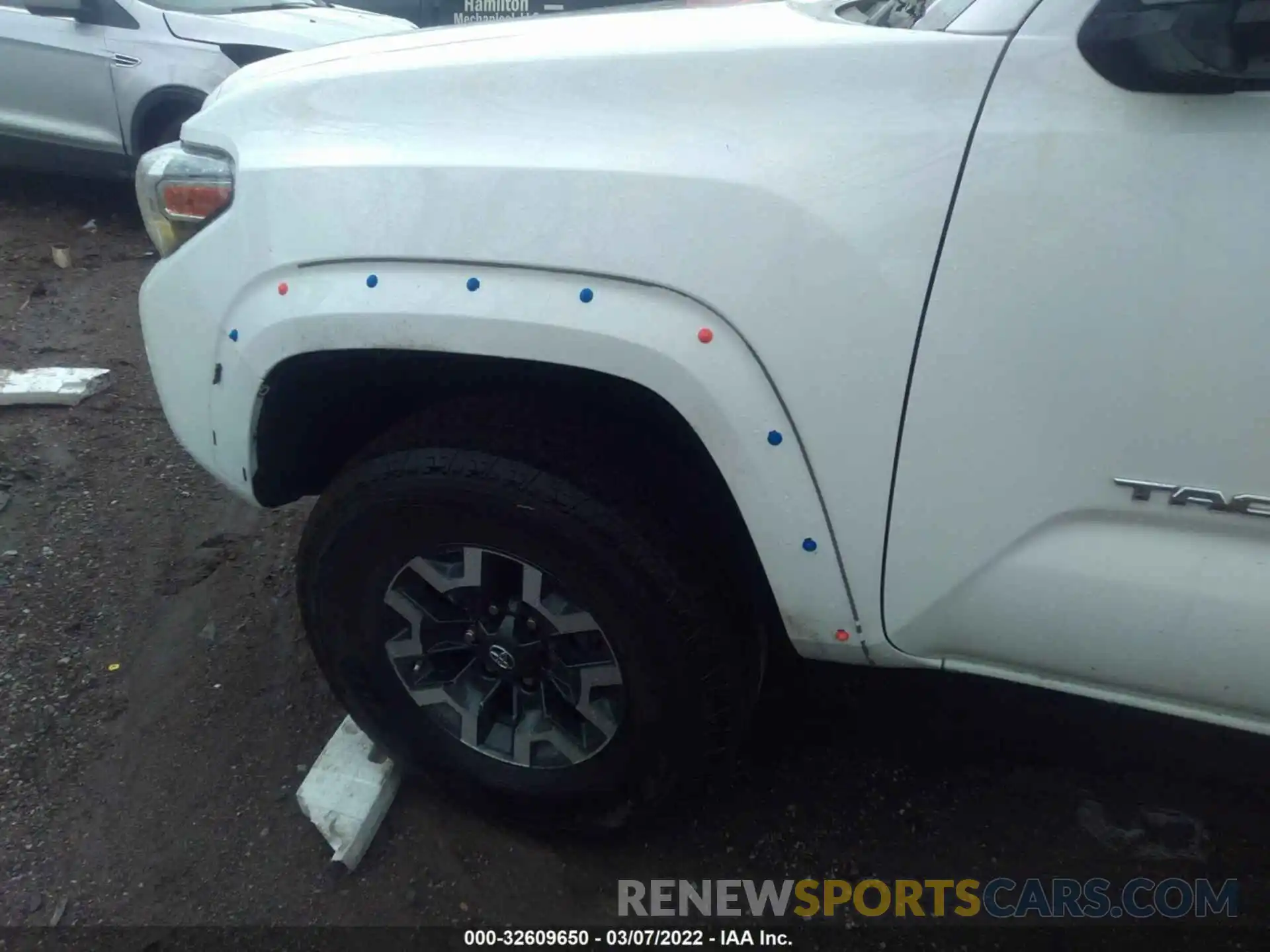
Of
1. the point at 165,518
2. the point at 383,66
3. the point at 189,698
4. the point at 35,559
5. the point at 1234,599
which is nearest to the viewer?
the point at 1234,599

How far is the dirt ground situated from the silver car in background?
3.40m

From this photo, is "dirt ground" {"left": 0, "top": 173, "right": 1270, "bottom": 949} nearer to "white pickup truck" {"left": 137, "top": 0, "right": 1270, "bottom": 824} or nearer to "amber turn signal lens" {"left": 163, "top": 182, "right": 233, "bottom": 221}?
"white pickup truck" {"left": 137, "top": 0, "right": 1270, "bottom": 824}

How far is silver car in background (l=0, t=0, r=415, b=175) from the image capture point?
5.13 m

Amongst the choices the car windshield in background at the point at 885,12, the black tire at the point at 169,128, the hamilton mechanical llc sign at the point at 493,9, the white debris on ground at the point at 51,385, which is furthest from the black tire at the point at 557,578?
the hamilton mechanical llc sign at the point at 493,9

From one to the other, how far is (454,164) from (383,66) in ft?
0.98

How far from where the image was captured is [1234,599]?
1.33m

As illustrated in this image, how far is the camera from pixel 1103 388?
4.25 ft

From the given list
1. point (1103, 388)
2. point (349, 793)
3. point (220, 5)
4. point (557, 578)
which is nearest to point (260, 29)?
point (220, 5)

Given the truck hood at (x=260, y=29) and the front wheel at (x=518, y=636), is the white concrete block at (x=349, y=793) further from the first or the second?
the truck hood at (x=260, y=29)

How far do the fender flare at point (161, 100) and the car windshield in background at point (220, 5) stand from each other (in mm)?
462

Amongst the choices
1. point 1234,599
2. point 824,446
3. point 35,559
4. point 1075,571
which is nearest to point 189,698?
point 35,559

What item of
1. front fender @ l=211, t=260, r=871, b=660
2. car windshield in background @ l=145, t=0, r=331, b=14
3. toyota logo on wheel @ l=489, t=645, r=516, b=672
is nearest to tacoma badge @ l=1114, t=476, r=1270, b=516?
front fender @ l=211, t=260, r=871, b=660

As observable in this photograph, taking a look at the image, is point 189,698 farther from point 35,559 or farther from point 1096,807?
point 1096,807

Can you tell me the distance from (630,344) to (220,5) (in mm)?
5280
